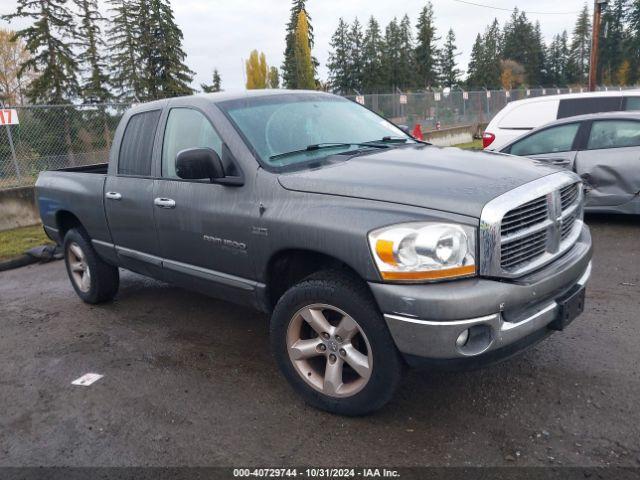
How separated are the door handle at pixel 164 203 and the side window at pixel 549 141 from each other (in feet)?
18.2

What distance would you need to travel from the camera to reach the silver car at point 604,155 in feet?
22.3

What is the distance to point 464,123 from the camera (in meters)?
25.3

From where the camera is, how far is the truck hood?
279 centimetres

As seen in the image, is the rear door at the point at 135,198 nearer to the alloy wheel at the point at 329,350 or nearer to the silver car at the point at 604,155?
the alloy wheel at the point at 329,350

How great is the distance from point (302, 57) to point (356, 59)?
20.0 m

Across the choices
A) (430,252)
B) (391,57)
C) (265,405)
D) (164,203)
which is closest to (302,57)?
(391,57)

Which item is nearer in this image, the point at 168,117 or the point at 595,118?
the point at 168,117

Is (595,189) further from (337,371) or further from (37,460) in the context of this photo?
(37,460)

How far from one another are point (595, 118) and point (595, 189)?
0.94 m

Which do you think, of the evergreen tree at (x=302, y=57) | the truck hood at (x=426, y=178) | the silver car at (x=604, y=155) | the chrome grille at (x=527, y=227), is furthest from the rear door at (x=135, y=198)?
the evergreen tree at (x=302, y=57)

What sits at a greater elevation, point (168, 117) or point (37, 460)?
point (168, 117)

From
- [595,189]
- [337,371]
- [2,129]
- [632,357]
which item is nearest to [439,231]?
[337,371]

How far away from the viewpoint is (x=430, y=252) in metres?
2.66

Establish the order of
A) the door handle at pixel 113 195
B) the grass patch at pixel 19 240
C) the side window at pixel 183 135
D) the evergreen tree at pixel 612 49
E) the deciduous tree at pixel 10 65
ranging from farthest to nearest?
the evergreen tree at pixel 612 49 → the deciduous tree at pixel 10 65 → the grass patch at pixel 19 240 → the door handle at pixel 113 195 → the side window at pixel 183 135
